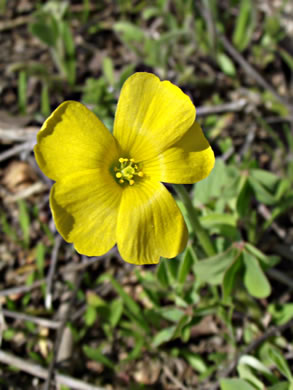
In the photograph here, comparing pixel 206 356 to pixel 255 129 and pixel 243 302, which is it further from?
pixel 255 129

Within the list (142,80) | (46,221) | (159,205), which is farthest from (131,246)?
(46,221)

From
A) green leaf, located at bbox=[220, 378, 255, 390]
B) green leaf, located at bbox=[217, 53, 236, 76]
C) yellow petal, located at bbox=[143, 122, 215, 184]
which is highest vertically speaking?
yellow petal, located at bbox=[143, 122, 215, 184]

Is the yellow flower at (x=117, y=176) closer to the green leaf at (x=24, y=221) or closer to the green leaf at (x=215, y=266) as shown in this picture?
the green leaf at (x=215, y=266)

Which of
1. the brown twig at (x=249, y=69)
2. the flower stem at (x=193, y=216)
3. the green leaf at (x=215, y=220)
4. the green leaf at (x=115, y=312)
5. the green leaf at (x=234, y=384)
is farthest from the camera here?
the brown twig at (x=249, y=69)

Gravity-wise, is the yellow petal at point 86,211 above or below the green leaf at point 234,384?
above

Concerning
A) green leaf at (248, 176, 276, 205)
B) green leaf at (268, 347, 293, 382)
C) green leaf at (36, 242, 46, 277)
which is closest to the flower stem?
green leaf at (248, 176, 276, 205)

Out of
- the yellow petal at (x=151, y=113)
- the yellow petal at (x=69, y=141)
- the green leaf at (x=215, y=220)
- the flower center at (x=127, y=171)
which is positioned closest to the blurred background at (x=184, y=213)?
the green leaf at (x=215, y=220)

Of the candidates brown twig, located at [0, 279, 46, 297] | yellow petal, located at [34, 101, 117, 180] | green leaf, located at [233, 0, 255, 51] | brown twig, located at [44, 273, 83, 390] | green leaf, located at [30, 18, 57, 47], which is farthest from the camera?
green leaf, located at [233, 0, 255, 51]

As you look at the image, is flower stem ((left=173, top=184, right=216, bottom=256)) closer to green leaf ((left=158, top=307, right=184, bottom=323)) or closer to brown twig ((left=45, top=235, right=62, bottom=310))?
green leaf ((left=158, top=307, right=184, bottom=323))
